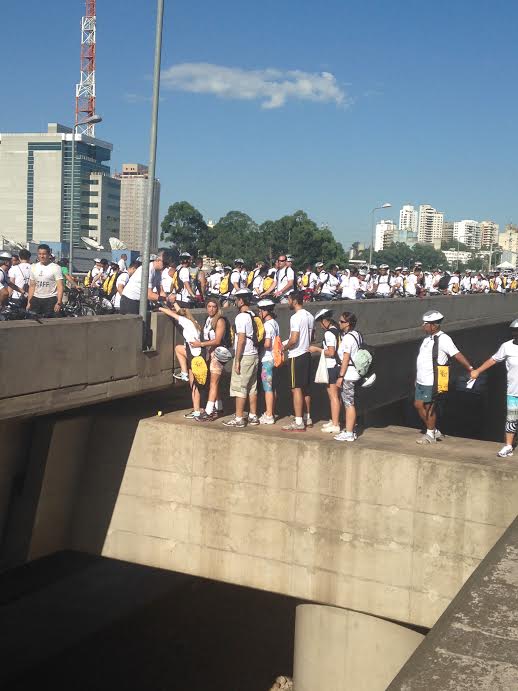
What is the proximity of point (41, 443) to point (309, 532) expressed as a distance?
12.1 ft

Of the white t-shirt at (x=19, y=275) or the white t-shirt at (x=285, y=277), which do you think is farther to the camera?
the white t-shirt at (x=285, y=277)

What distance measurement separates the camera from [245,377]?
11.5m

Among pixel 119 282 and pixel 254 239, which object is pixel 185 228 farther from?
pixel 119 282

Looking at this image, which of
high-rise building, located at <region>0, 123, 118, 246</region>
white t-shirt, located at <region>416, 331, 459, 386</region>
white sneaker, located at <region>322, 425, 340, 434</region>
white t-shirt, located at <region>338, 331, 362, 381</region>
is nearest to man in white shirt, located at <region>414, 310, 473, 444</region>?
white t-shirt, located at <region>416, 331, 459, 386</region>

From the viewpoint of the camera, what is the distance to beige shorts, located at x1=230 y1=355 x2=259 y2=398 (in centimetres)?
1151

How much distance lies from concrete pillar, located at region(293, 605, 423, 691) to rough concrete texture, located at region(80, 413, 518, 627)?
475 mm

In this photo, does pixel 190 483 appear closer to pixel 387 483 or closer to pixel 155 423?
pixel 155 423

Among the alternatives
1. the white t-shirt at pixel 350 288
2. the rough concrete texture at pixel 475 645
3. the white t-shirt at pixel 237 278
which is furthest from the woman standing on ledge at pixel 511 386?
the white t-shirt at pixel 350 288

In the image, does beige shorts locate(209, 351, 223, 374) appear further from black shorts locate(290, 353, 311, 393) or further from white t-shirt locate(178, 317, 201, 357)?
black shorts locate(290, 353, 311, 393)

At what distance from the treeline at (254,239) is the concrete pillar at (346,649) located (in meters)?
66.3

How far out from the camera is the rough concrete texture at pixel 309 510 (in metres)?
10.1

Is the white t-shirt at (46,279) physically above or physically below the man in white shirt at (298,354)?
above

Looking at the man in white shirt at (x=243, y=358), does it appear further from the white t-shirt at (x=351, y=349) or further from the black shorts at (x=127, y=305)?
the black shorts at (x=127, y=305)

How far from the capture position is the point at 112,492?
1190cm
